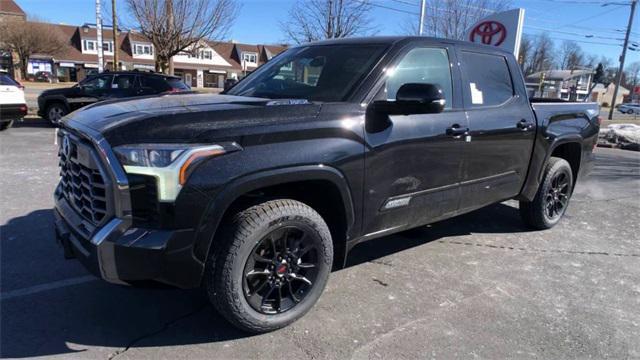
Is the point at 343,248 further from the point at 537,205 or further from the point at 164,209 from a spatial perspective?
the point at 537,205

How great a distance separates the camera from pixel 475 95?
410 centimetres

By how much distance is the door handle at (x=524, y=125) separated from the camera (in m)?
4.45

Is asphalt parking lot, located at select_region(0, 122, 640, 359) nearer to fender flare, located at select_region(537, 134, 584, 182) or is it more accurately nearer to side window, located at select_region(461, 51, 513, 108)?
fender flare, located at select_region(537, 134, 584, 182)

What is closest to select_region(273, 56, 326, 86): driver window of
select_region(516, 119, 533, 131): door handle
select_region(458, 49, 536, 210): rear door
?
select_region(458, 49, 536, 210): rear door

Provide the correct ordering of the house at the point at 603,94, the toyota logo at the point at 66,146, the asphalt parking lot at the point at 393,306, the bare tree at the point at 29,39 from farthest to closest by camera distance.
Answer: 1. the house at the point at 603,94
2. the bare tree at the point at 29,39
3. the toyota logo at the point at 66,146
4. the asphalt parking lot at the point at 393,306

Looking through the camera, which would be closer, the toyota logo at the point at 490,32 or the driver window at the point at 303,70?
the driver window at the point at 303,70

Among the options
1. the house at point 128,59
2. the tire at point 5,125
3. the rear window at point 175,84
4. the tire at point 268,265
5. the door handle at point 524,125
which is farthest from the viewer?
the house at point 128,59

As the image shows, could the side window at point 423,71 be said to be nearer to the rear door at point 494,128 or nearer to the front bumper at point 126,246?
the rear door at point 494,128

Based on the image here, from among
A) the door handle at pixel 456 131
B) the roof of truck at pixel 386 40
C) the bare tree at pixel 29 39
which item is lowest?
the door handle at pixel 456 131

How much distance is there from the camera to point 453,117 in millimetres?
3797

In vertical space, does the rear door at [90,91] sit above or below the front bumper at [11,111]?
above

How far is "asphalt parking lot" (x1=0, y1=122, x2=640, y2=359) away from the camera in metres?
2.87

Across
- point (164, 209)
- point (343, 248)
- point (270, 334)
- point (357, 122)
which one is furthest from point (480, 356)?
point (164, 209)

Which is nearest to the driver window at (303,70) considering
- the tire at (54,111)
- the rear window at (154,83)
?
the rear window at (154,83)
